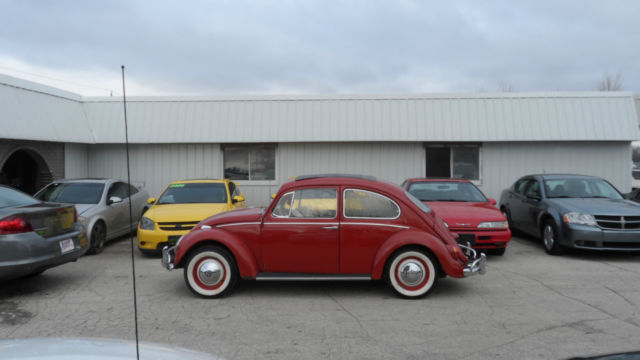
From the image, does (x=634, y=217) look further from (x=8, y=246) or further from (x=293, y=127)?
(x=8, y=246)

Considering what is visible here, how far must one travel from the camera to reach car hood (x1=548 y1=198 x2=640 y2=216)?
8914 millimetres

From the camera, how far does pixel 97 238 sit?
9820 millimetres

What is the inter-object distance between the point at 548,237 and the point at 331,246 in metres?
5.42

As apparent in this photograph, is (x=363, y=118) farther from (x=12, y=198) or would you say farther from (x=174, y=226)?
(x=12, y=198)

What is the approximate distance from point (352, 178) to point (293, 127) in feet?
23.5

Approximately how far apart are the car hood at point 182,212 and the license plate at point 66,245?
7.40 feet

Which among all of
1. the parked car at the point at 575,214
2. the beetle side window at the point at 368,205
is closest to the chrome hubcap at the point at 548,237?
the parked car at the point at 575,214

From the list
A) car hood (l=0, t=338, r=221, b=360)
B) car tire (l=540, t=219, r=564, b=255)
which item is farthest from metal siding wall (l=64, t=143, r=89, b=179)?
car hood (l=0, t=338, r=221, b=360)

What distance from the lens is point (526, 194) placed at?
11.1 metres

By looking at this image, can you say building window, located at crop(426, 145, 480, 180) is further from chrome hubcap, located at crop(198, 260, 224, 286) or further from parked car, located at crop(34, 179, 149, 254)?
chrome hubcap, located at crop(198, 260, 224, 286)

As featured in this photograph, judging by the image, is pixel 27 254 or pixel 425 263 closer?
pixel 27 254

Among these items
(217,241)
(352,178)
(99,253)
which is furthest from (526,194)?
(99,253)

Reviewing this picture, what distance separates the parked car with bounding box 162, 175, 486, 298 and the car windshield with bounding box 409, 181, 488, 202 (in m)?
3.74

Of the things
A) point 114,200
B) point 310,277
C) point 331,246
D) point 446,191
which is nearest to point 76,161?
point 114,200
